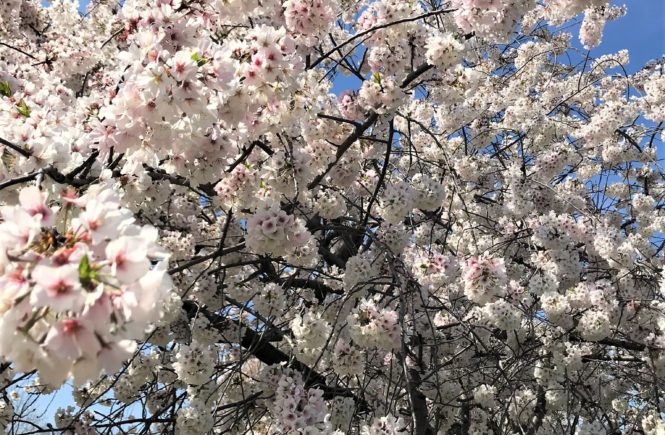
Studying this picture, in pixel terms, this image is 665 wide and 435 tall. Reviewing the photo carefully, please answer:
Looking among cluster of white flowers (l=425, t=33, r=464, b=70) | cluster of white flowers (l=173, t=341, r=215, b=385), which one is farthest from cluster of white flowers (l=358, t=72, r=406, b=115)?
cluster of white flowers (l=173, t=341, r=215, b=385)

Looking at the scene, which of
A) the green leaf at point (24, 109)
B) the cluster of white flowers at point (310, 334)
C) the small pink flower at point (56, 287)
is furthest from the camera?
the cluster of white flowers at point (310, 334)

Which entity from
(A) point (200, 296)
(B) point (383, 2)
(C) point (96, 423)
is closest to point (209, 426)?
(A) point (200, 296)

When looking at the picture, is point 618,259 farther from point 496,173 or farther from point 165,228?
point 165,228

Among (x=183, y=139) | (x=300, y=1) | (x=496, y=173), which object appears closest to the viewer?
(x=183, y=139)

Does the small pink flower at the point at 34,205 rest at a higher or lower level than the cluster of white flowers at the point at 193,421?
lower

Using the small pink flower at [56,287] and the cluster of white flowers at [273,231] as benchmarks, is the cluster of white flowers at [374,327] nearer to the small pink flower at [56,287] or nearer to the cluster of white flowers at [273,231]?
the cluster of white flowers at [273,231]

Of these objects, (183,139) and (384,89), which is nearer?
(183,139)

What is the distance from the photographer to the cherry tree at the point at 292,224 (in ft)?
4.58

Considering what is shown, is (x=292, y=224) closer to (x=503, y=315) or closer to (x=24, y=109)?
(x=24, y=109)

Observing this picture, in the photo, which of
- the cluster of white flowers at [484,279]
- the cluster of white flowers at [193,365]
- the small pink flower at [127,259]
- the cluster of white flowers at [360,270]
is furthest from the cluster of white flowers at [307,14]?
Result: the small pink flower at [127,259]

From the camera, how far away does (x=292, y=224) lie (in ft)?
11.4

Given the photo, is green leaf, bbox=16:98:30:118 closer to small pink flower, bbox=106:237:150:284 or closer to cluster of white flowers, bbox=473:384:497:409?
small pink flower, bbox=106:237:150:284

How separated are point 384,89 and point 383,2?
0.69m

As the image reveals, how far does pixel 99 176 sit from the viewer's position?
2.46 m
